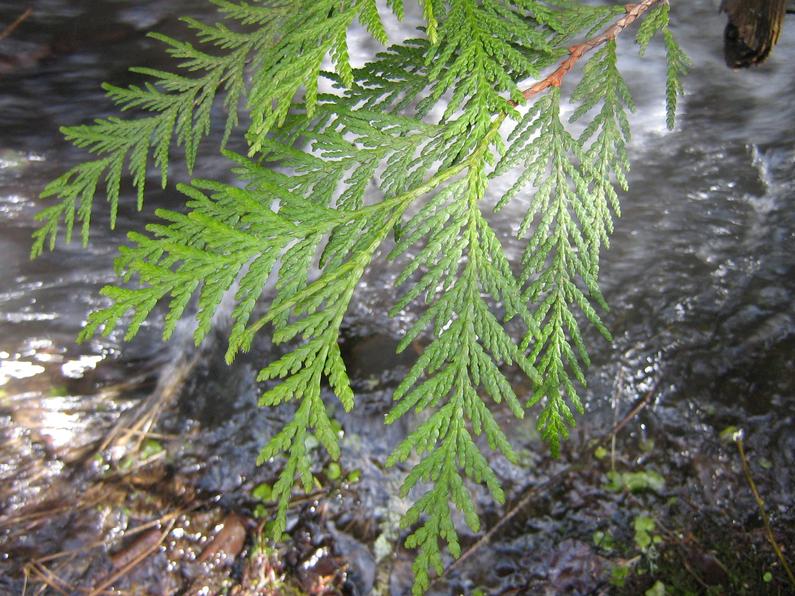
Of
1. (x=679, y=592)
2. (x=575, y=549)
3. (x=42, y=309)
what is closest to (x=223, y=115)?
(x=42, y=309)

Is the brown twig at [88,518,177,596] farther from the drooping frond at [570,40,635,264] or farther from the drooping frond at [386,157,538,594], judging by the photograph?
the drooping frond at [570,40,635,264]

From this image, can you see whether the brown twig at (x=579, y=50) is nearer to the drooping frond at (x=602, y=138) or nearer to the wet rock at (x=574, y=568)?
the drooping frond at (x=602, y=138)

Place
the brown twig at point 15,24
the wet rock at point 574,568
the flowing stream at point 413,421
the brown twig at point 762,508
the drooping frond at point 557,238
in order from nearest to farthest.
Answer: the drooping frond at point 557,238, the brown twig at point 762,508, the wet rock at point 574,568, the flowing stream at point 413,421, the brown twig at point 15,24

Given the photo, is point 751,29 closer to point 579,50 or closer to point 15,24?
point 579,50

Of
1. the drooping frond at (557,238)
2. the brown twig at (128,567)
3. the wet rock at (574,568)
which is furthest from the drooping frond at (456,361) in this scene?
the brown twig at (128,567)

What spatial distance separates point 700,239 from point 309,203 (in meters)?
3.85

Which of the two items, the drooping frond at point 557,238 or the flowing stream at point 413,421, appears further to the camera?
the flowing stream at point 413,421

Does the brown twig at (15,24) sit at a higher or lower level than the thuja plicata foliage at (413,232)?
higher

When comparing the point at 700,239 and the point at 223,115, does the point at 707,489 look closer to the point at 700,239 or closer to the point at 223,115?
the point at 700,239

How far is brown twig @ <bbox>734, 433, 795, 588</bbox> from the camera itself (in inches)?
119

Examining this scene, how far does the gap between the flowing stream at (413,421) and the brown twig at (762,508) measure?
0.04 m

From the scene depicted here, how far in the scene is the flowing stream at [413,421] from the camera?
10.7 feet

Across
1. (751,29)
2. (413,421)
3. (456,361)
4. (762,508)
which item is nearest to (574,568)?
(762,508)

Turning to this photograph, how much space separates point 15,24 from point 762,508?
7.83m
